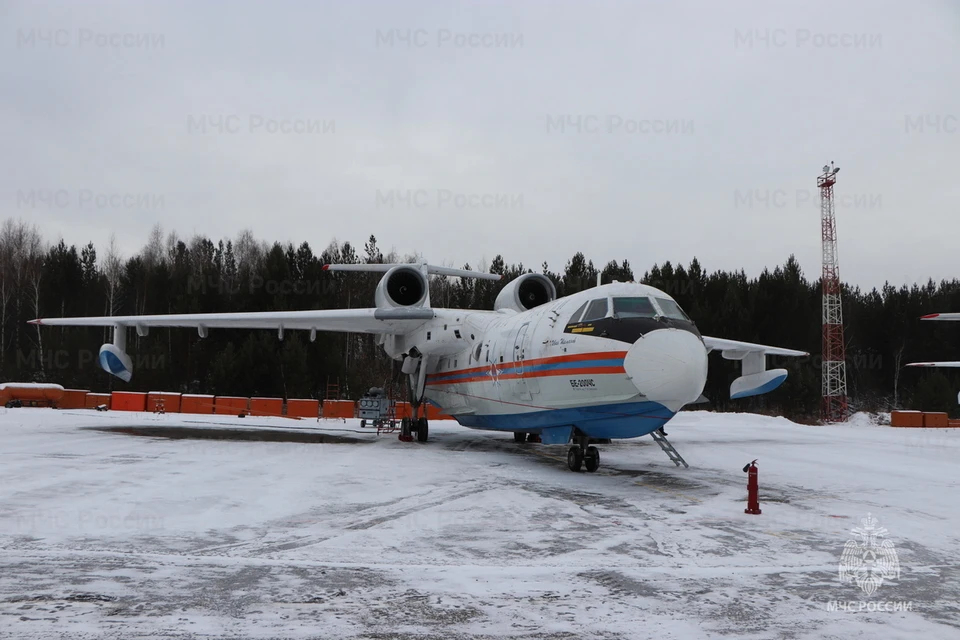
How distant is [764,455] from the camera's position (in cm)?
1636

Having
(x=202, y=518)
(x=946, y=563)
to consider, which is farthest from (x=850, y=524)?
(x=202, y=518)

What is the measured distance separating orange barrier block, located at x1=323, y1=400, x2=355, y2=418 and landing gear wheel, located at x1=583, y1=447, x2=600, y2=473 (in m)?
19.3

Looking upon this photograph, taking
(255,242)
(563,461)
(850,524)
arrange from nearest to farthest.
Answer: (850,524)
(563,461)
(255,242)

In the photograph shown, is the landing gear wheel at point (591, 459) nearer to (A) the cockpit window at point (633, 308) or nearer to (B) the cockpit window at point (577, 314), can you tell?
(B) the cockpit window at point (577, 314)

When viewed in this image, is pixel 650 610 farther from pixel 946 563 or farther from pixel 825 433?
pixel 825 433

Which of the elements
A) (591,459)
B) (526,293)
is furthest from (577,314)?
(526,293)

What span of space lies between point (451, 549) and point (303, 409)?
24.5 meters

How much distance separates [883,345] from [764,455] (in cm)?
4566

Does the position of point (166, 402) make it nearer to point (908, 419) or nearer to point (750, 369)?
point (750, 369)

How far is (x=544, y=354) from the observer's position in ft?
41.5

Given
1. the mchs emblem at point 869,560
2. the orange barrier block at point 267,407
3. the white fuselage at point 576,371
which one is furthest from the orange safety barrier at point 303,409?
A: the mchs emblem at point 869,560

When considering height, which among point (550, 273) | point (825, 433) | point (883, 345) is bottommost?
point (825, 433)


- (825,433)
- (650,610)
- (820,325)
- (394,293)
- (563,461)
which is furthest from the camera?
(820,325)

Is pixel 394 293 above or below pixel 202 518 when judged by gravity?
above
